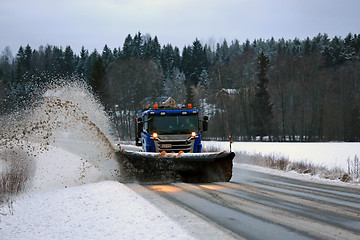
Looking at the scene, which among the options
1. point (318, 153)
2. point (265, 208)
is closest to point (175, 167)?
point (265, 208)

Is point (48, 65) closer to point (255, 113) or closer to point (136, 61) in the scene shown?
point (136, 61)

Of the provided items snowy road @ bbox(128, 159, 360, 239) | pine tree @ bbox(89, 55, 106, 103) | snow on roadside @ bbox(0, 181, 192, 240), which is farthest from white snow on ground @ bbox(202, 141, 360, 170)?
pine tree @ bbox(89, 55, 106, 103)

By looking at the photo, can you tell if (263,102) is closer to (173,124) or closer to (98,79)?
(98,79)

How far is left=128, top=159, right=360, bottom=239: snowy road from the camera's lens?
580cm

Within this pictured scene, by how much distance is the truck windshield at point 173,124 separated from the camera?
46.1ft

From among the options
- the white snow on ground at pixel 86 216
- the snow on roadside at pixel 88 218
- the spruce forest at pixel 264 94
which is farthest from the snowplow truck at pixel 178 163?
the spruce forest at pixel 264 94

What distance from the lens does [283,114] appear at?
57.3 meters

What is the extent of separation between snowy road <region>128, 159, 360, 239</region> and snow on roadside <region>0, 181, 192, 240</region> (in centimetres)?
44

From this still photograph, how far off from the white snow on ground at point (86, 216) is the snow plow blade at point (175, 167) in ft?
4.40

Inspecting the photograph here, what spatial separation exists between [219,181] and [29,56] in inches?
4041

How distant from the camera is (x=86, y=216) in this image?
6914 millimetres

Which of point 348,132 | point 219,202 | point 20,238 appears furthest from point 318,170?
point 348,132

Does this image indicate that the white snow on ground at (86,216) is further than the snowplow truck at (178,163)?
No

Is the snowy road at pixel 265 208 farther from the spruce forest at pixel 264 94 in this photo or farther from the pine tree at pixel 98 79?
the pine tree at pixel 98 79
